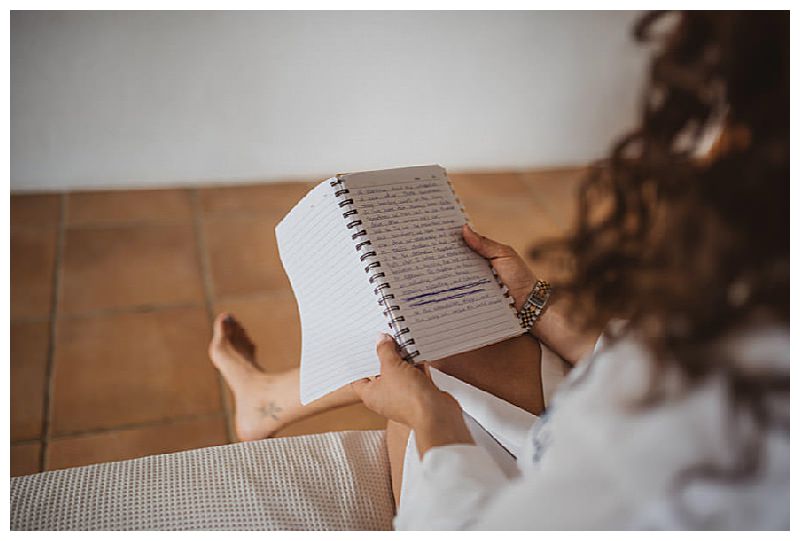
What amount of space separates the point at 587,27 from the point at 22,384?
68.2 inches

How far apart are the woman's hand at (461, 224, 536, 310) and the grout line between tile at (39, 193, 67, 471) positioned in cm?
86

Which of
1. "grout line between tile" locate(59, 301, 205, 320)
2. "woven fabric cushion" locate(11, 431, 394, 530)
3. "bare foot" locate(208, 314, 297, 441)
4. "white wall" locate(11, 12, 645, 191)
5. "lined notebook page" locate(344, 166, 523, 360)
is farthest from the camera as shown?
Answer: "white wall" locate(11, 12, 645, 191)

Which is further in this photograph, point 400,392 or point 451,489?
point 400,392

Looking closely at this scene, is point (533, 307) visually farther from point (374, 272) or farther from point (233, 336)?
point (233, 336)

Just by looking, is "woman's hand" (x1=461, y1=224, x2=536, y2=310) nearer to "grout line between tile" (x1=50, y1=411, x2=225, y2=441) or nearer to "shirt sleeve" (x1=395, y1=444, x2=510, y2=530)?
"shirt sleeve" (x1=395, y1=444, x2=510, y2=530)

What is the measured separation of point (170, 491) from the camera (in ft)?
2.48

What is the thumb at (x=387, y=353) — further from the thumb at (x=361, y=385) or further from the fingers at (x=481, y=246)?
the fingers at (x=481, y=246)

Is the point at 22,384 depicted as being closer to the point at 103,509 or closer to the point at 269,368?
the point at 269,368

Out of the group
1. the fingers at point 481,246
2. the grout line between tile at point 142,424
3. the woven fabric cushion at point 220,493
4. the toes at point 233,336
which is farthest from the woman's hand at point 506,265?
the grout line between tile at point 142,424

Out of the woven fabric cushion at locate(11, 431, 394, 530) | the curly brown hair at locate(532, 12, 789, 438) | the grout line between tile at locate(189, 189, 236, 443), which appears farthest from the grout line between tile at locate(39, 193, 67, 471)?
the curly brown hair at locate(532, 12, 789, 438)

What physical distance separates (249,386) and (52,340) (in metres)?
0.53

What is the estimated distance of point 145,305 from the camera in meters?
1.61

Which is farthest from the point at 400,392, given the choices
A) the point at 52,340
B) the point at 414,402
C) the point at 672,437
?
the point at 52,340

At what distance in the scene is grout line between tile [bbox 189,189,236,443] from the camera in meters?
1.37
